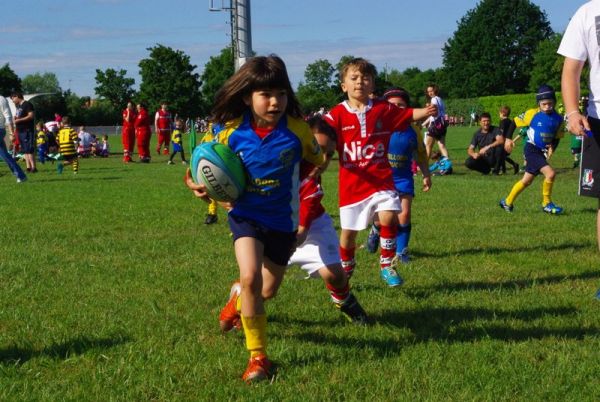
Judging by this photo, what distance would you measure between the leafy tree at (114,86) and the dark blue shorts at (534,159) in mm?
96462

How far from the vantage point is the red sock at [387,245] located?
7.04 meters

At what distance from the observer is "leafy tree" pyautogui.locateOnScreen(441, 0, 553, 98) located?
108m

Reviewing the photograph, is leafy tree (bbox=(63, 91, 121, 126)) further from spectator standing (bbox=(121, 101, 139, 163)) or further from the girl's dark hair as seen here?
the girl's dark hair

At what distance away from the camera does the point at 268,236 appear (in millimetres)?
4699

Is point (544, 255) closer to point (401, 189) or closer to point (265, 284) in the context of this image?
point (401, 189)

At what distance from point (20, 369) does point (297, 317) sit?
198 cm

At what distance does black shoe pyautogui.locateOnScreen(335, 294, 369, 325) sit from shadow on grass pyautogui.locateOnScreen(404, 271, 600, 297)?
100cm

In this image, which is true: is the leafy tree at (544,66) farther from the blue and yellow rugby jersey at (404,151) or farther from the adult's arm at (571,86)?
the adult's arm at (571,86)

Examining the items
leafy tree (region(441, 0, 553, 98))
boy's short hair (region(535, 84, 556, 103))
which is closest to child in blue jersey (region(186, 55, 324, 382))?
boy's short hair (region(535, 84, 556, 103))

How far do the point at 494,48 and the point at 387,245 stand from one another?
10642 cm

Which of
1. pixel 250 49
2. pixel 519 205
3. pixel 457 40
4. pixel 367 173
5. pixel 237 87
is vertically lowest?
pixel 519 205

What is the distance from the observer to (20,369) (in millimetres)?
4590

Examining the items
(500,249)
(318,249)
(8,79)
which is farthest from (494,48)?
(318,249)

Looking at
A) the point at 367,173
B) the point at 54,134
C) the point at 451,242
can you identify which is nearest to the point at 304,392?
the point at 367,173
